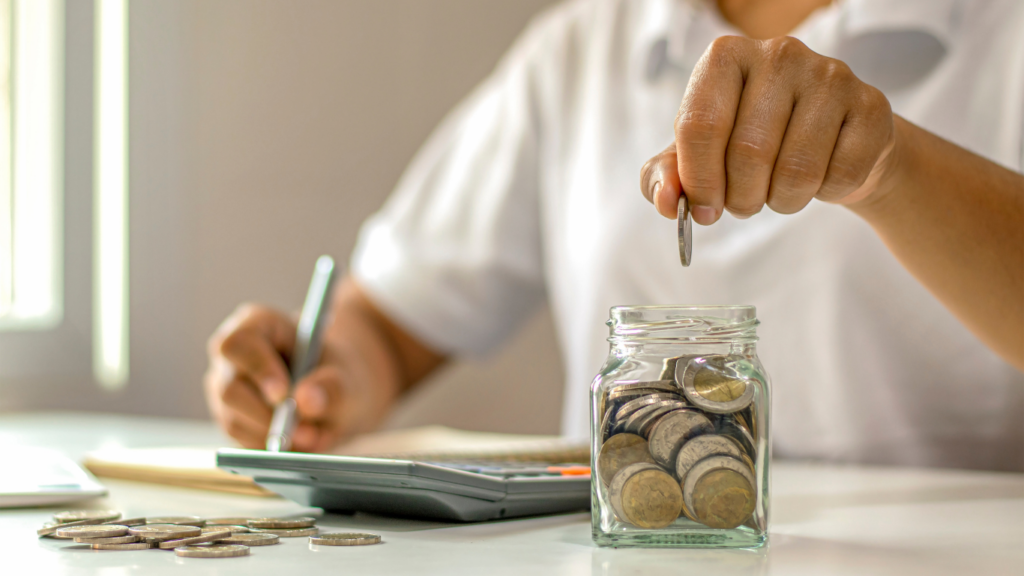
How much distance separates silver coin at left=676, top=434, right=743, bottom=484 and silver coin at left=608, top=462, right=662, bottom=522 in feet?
0.03

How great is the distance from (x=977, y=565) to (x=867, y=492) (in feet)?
0.77

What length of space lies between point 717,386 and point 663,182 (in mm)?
89

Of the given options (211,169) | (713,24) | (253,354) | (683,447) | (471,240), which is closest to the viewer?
(683,447)

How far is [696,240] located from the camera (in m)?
0.93

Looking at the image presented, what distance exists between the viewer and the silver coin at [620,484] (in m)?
0.37

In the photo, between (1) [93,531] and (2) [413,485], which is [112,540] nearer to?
(1) [93,531]

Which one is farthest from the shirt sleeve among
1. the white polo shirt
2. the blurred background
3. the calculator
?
the calculator

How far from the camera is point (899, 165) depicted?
455 mm

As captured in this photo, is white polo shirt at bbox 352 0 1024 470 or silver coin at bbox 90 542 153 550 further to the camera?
white polo shirt at bbox 352 0 1024 470

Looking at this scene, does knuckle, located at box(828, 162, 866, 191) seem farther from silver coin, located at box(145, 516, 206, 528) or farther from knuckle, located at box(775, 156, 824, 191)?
silver coin, located at box(145, 516, 206, 528)

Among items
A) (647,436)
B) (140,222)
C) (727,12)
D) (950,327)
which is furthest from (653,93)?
(140,222)

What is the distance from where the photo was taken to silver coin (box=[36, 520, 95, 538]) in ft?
1.39

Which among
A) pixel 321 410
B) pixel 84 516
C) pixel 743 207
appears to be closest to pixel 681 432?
pixel 743 207

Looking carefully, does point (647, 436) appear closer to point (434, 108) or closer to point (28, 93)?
point (434, 108)
